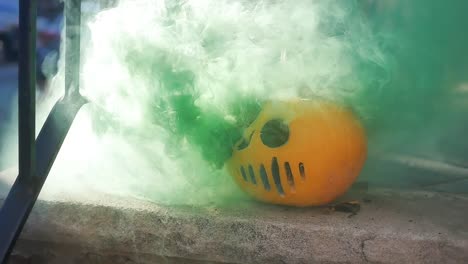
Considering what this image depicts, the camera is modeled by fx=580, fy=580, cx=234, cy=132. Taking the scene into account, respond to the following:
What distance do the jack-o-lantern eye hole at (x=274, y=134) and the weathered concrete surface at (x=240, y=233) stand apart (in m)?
0.30

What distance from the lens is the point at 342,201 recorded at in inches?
105

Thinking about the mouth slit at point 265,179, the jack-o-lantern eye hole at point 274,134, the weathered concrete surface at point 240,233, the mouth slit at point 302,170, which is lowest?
the weathered concrete surface at point 240,233

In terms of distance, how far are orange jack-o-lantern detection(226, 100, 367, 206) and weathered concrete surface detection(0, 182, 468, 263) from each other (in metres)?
0.09

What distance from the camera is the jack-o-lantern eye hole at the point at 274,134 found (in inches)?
97.4

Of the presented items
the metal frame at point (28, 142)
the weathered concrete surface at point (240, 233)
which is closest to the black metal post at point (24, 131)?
the metal frame at point (28, 142)

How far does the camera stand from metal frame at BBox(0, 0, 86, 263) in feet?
6.94

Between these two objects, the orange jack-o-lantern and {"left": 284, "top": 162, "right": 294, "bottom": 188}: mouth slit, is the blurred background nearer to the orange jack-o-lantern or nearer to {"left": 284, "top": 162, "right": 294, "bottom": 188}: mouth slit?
the orange jack-o-lantern

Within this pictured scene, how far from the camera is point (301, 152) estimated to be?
2.43m

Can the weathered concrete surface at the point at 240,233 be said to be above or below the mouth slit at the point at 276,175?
below

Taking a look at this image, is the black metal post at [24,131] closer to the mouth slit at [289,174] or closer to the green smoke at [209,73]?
the green smoke at [209,73]

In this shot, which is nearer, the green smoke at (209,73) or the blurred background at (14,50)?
the green smoke at (209,73)

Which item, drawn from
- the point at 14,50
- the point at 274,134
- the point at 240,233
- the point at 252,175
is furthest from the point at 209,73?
the point at 14,50

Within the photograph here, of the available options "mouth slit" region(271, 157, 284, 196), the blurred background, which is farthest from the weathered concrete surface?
the blurred background

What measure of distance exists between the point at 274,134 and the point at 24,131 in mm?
1013
